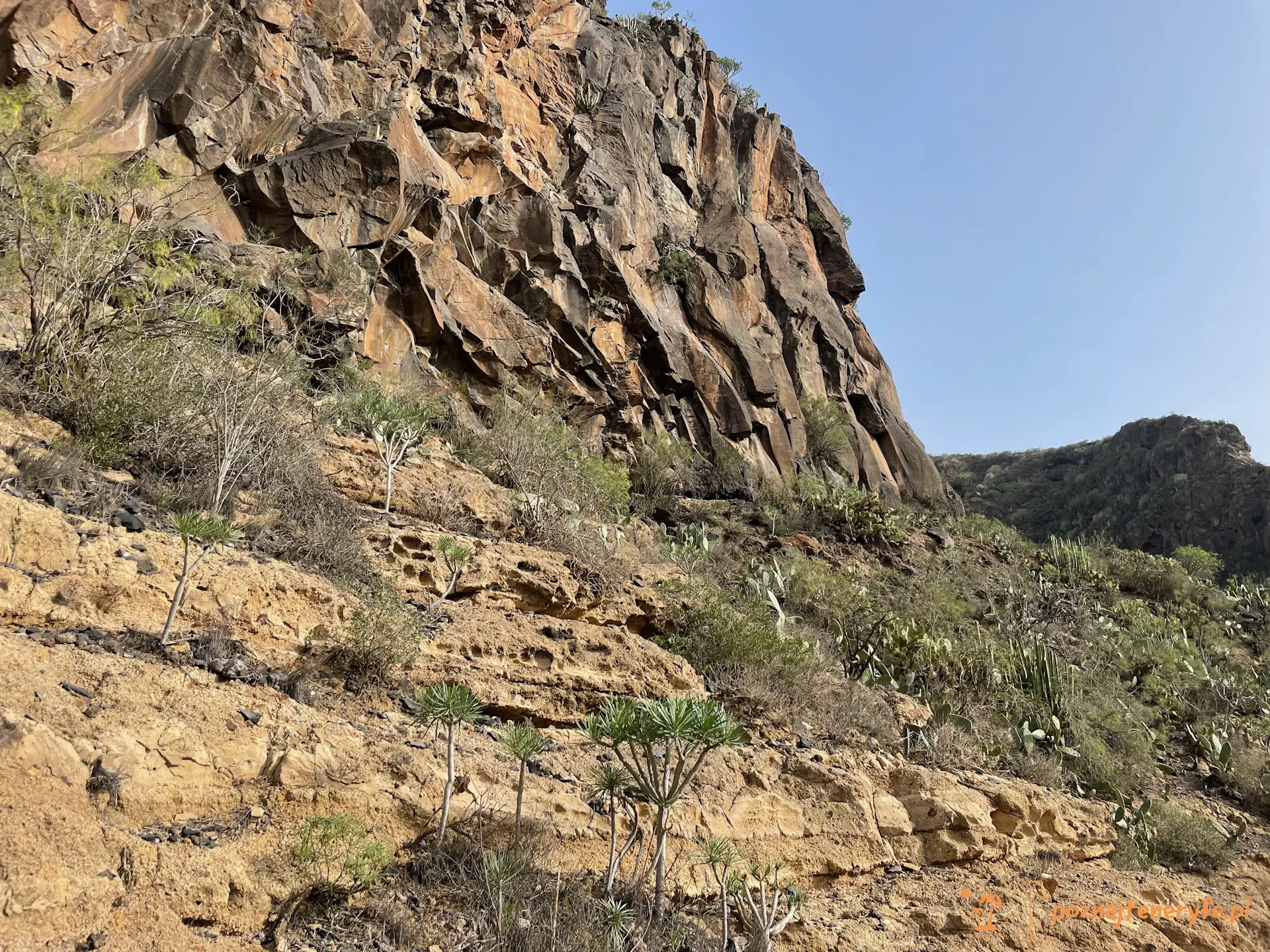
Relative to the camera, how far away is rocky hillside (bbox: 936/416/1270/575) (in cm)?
3978

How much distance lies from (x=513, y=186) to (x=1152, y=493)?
43.6m

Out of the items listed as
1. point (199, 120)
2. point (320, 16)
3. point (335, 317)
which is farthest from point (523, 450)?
point (320, 16)

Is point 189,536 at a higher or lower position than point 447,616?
higher

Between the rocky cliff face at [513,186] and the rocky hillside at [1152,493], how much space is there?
21.0m

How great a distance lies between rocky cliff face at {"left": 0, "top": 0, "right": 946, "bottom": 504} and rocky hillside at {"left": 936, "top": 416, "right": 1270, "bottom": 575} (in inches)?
825

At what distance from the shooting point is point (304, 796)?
396 cm

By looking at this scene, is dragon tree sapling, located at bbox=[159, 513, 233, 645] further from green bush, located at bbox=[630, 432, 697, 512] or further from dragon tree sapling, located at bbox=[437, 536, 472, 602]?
green bush, located at bbox=[630, 432, 697, 512]

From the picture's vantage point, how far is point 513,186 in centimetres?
2073

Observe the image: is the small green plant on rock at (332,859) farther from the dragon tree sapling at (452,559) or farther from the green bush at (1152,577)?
the green bush at (1152,577)

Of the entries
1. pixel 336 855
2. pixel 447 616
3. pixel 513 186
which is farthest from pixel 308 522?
pixel 513 186

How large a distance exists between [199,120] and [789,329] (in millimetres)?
20357

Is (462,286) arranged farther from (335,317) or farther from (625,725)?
(625,725)

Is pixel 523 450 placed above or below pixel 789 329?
below

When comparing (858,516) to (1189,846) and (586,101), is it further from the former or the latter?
(586,101)
